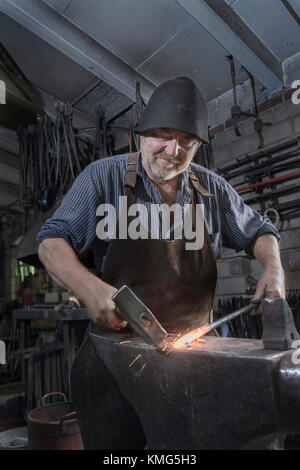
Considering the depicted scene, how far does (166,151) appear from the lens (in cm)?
157

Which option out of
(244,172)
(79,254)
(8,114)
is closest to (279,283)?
(79,254)

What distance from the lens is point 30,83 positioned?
396cm

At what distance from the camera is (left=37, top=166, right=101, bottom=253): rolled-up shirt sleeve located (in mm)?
1440

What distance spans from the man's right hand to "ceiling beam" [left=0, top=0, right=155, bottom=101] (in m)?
2.62

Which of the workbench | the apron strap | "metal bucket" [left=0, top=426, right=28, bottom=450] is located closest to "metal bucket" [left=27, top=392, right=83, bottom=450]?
"metal bucket" [left=0, top=426, right=28, bottom=450]

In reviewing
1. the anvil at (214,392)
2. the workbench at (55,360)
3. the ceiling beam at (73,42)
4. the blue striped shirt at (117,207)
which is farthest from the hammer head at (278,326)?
the ceiling beam at (73,42)

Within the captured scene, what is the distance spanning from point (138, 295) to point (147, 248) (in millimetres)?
207

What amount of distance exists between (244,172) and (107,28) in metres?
1.93

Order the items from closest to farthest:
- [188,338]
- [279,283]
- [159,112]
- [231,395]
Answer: [231,395] < [188,338] < [279,283] < [159,112]

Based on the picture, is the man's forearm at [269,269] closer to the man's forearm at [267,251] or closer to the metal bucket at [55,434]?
the man's forearm at [267,251]

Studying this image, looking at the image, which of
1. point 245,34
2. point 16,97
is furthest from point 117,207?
point 16,97

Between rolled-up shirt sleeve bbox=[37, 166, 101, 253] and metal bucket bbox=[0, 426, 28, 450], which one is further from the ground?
rolled-up shirt sleeve bbox=[37, 166, 101, 253]

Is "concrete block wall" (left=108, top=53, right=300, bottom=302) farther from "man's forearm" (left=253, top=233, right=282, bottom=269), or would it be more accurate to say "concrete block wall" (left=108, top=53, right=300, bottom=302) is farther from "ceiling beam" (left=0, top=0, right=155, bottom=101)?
"man's forearm" (left=253, top=233, right=282, bottom=269)
